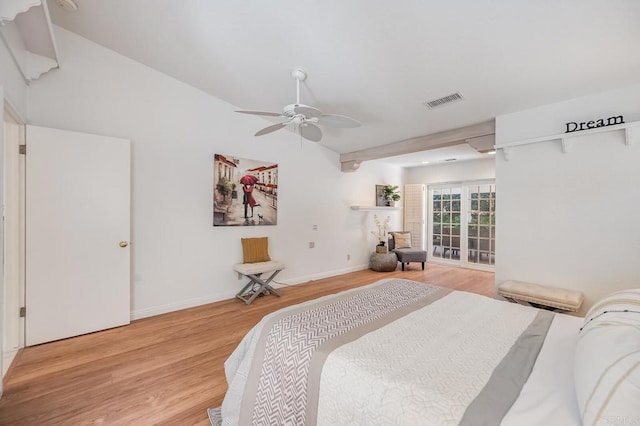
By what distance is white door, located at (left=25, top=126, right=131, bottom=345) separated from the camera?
2.56 meters

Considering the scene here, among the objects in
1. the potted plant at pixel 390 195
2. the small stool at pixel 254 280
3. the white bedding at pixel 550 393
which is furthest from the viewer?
the potted plant at pixel 390 195

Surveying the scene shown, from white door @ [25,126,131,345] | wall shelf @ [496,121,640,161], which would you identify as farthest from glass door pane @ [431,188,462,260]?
white door @ [25,126,131,345]

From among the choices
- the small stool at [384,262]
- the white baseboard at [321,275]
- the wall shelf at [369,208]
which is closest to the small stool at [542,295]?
the small stool at [384,262]

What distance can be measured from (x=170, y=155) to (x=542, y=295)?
15.0 feet

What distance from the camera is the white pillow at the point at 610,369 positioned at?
27.1 inches

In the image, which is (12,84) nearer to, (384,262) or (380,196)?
(384,262)

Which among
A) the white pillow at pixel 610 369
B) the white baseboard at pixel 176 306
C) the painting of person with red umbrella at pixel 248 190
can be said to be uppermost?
the painting of person with red umbrella at pixel 248 190

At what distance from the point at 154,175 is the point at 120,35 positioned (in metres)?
1.49

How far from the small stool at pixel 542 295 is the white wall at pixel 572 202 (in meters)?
0.22

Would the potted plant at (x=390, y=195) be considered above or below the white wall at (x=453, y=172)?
below

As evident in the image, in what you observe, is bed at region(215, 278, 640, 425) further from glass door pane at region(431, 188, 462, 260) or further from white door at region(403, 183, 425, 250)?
white door at region(403, 183, 425, 250)

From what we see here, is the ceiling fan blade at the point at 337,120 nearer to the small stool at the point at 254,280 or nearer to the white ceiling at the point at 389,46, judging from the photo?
the white ceiling at the point at 389,46

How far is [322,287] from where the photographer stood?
14.8 ft

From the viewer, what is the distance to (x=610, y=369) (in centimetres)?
77
